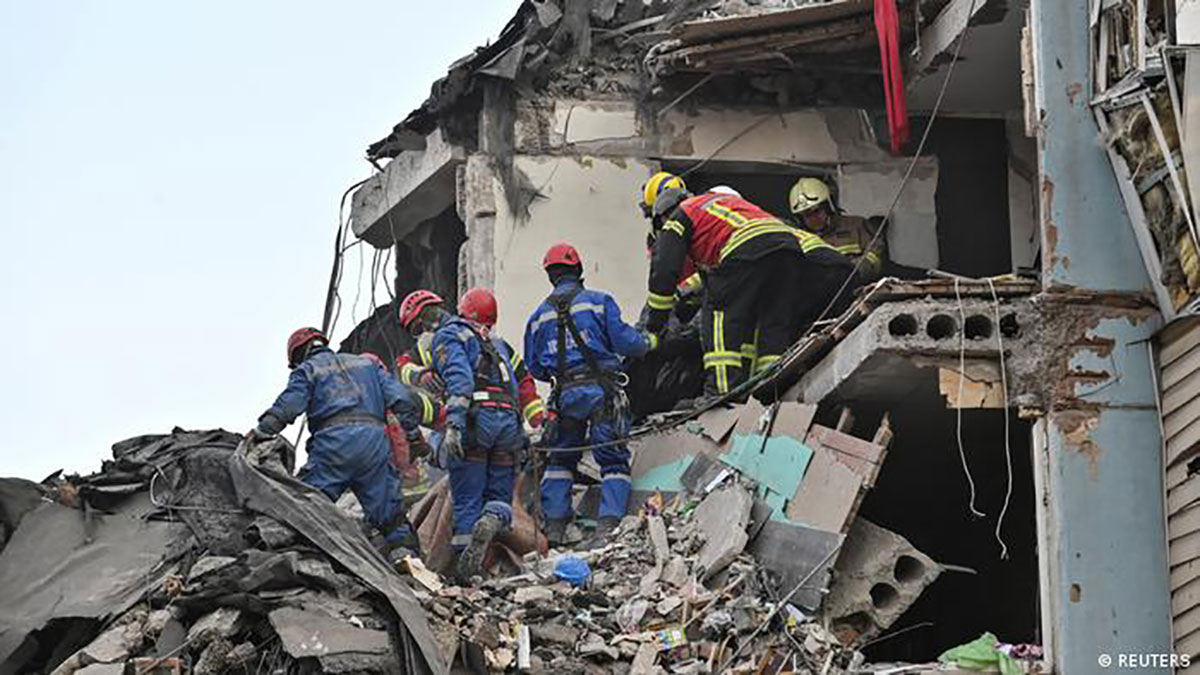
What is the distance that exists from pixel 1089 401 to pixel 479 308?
461 centimetres

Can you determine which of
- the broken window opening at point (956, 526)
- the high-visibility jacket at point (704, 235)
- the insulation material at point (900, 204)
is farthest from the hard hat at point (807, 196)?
the broken window opening at point (956, 526)

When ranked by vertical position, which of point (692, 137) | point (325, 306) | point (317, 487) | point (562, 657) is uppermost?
point (692, 137)

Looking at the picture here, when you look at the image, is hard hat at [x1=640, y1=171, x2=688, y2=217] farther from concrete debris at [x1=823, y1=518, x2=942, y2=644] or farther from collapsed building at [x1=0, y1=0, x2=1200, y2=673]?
concrete debris at [x1=823, y1=518, x2=942, y2=644]

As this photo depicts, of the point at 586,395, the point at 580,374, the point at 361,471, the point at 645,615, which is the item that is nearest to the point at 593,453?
the point at 586,395

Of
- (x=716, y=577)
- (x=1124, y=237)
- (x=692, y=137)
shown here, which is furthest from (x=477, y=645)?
(x=692, y=137)

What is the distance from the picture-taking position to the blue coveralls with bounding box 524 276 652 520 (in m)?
16.2

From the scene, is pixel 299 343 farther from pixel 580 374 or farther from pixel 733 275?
pixel 733 275

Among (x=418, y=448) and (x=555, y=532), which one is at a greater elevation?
(x=418, y=448)

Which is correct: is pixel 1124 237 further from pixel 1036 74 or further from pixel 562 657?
pixel 562 657

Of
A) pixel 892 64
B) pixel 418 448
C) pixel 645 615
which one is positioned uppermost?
pixel 892 64

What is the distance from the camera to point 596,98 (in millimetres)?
19281

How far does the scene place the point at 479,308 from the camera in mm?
16703

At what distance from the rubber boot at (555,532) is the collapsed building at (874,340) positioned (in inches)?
19.5

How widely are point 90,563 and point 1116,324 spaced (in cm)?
671
